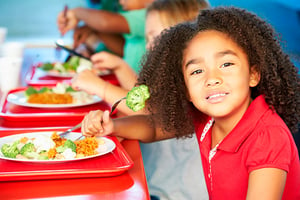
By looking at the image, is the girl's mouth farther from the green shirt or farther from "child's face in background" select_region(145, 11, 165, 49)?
the green shirt

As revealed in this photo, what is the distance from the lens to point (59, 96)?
180 centimetres

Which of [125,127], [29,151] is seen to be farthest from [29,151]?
[125,127]

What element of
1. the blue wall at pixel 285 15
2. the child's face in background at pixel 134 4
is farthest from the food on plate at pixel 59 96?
the child's face in background at pixel 134 4

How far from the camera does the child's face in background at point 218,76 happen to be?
1257mm

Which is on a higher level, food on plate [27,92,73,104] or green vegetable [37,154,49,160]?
food on plate [27,92,73,104]

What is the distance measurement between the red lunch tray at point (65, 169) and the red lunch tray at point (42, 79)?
3.74 ft

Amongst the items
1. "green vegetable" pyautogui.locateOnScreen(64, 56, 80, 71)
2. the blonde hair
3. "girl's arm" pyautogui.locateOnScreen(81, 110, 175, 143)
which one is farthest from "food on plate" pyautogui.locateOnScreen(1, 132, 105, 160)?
"green vegetable" pyautogui.locateOnScreen(64, 56, 80, 71)

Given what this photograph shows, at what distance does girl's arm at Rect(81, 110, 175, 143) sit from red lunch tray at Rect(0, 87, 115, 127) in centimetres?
19

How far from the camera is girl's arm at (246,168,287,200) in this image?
1.04m

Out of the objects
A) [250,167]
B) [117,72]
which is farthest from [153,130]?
[117,72]

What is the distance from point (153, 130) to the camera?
1.53 metres

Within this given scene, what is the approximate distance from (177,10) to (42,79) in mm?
771

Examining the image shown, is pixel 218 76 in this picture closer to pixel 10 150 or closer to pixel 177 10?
pixel 10 150

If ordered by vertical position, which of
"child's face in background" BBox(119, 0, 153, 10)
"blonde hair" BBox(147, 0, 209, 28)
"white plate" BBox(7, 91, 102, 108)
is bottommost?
"white plate" BBox(7, 91, 102, 108)
